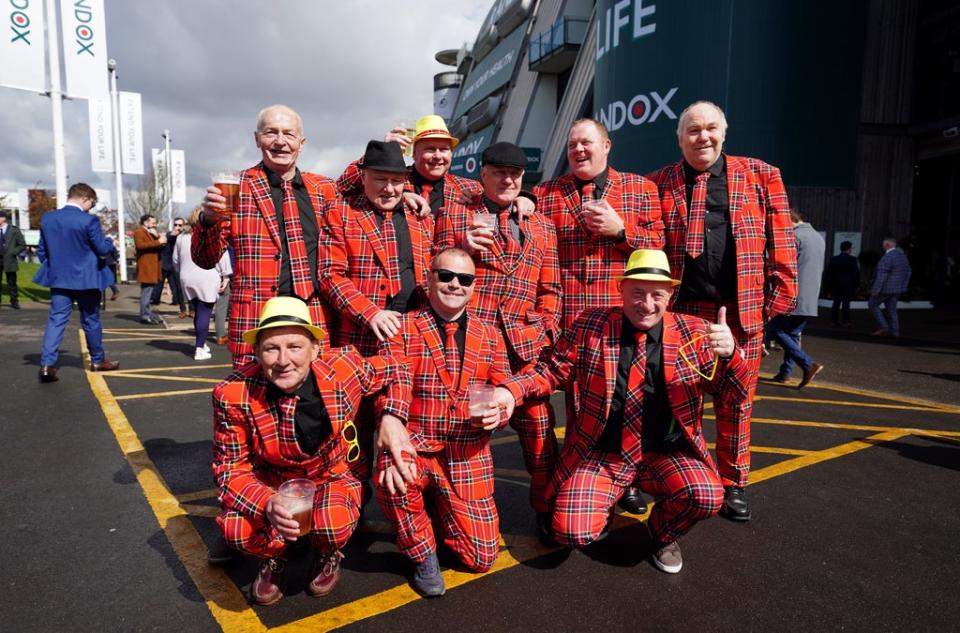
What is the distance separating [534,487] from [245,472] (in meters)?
1.57

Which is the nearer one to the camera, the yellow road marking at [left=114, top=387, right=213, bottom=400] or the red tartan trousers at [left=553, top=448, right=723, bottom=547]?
the red tartan trousers at [left=553, top=448, right=723, bottom=547]

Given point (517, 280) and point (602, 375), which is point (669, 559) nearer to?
point (602, 375)

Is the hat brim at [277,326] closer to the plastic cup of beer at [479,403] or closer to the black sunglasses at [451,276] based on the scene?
the black sunglasses at [451,276]

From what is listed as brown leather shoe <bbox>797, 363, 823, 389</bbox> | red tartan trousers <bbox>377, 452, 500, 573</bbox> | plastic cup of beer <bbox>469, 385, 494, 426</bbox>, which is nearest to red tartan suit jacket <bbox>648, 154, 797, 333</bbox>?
plastic cup of beer <bbox>469, 385, 494, 426</bbox>

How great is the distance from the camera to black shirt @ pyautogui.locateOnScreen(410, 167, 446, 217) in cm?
360

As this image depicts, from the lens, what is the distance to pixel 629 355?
302cm

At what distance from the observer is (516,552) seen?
3111 millimetres

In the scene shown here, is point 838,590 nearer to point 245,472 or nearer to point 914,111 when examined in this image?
point 245,472

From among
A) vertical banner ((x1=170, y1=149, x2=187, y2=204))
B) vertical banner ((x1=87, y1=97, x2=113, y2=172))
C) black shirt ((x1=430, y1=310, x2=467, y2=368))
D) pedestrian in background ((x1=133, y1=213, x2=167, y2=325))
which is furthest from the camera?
vertical banner ((x1=170, y1=149, x2=187, y2=204))

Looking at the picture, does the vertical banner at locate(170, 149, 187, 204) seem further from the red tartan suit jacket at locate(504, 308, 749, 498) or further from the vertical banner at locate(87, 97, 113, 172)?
the red tartan suit jacket at locate(504, 308, 749, 498)

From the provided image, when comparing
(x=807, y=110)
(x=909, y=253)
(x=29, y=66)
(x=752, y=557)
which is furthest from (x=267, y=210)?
(x=909, y=253)

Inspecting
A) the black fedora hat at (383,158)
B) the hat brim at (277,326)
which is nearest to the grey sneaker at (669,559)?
the hat brim at (277,326)

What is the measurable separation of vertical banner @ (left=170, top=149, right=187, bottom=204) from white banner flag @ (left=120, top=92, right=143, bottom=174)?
12011 millimetres

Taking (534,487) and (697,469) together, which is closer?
(697,469)
